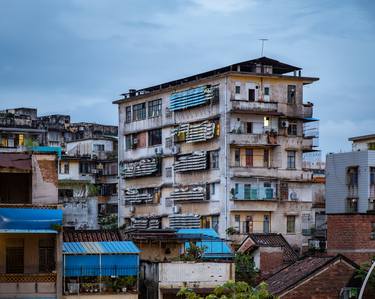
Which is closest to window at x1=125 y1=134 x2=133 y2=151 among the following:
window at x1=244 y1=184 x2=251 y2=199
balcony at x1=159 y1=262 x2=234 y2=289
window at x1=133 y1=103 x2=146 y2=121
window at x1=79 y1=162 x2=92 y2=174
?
window at x1=133 y1=103 x2=146 y2=121

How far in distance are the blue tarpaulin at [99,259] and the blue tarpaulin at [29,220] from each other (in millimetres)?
1692

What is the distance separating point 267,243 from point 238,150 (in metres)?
13.7

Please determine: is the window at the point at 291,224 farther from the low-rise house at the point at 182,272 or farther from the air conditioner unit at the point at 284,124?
the low-rise house at the point at 182,272

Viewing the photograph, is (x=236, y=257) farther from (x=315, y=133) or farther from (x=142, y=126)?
(x=142, y=126)

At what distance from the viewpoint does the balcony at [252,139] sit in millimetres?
76812

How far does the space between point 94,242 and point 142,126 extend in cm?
3839

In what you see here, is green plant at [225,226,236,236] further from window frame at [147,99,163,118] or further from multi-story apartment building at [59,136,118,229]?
multi-story apartment building at [59,136,118,229]

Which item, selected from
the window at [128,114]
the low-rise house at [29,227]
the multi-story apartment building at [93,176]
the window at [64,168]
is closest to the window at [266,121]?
the window at [128,114]

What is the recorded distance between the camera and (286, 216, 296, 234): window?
3121 inches

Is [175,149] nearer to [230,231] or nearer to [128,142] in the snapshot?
[128,142]

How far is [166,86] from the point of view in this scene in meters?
85.0

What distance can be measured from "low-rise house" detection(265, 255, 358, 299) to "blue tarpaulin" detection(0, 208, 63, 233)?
10323mm

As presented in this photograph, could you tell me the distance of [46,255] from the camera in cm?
4791

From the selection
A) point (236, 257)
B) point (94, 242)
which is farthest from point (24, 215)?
point (236, 257)
